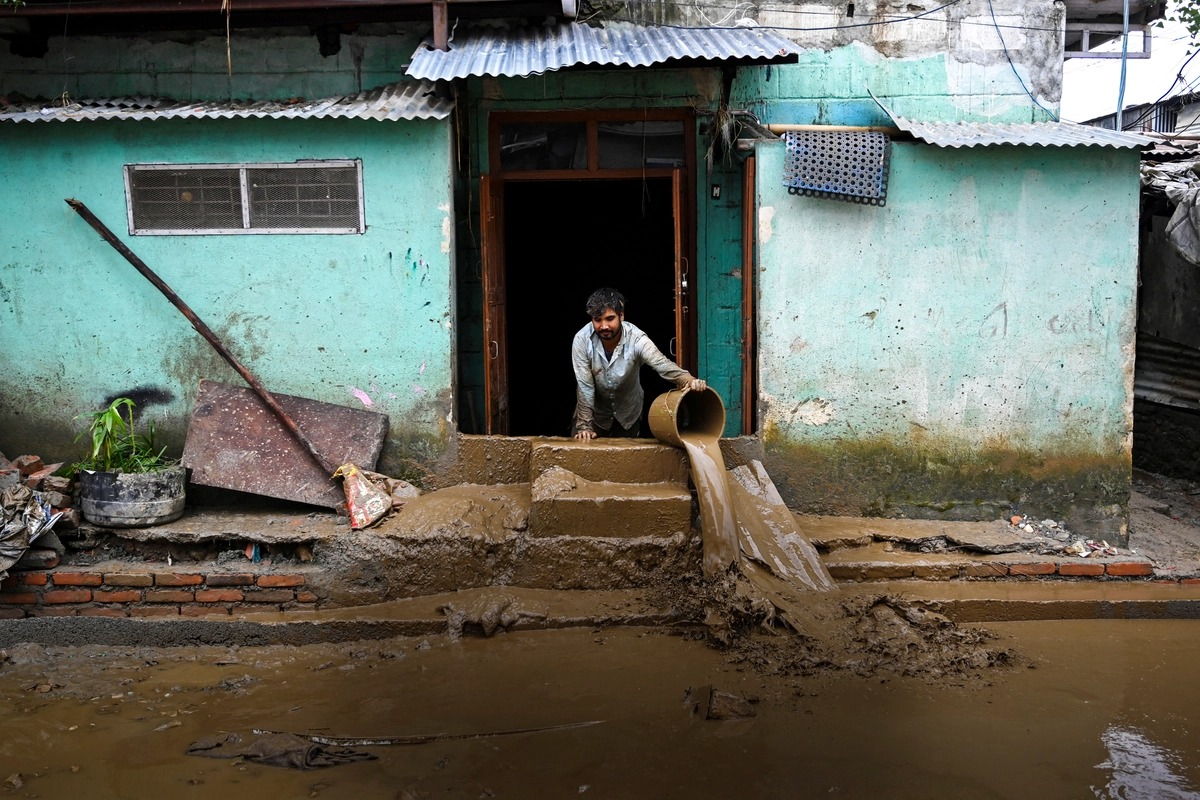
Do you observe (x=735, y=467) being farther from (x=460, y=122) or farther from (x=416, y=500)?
(x=460, y=122)

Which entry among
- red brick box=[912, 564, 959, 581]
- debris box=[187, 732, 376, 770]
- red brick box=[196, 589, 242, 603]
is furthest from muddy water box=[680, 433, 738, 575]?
red brick box=[196, 589, 242, 603]

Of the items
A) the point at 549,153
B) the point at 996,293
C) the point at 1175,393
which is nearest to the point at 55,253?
the point at 549,153

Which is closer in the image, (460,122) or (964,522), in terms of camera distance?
(964,522)

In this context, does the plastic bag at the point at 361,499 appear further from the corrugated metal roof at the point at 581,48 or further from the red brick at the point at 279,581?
the corrugated metal roof at the point at 581,48

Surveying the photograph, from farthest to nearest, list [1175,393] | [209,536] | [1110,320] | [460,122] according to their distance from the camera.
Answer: [1175,393] → [460,122] → [1110,320] → [209,536]

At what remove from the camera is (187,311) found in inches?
259

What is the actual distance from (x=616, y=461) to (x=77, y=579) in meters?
3.42

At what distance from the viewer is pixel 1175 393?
336 inches

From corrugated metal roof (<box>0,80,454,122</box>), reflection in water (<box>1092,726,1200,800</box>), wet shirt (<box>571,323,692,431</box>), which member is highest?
corrugated metal roof (<box>0,80,454,122</box>)

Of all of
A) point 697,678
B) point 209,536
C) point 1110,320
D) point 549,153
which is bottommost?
point 697,678

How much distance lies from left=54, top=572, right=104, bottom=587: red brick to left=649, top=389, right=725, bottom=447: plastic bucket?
142 inches

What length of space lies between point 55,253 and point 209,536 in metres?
2.34

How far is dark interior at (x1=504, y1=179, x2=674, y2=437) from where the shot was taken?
35.3ft

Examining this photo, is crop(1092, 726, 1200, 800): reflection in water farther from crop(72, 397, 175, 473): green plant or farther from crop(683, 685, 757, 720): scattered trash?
crop(72, 397, 175, 473): green plant
